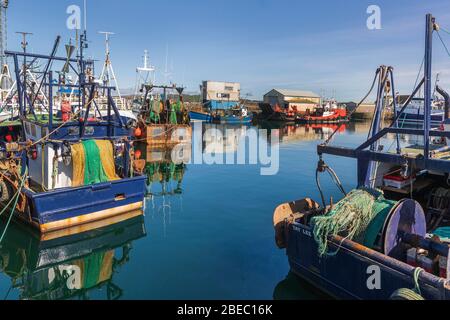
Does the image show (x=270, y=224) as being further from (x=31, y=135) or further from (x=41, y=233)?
(x=31, y=135)

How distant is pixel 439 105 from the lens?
44.0m

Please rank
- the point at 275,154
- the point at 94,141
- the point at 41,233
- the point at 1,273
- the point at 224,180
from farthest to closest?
the point at 275,154 < the point at 224,180 < the point at 94,141 < the point at 41,233 < the point at 1,273

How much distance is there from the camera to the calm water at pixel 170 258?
25.1 feet

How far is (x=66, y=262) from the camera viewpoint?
9.00 m

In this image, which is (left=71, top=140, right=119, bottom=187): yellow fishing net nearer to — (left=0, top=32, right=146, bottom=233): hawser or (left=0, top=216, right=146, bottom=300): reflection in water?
(left=0, top=32, right=146, bottom=233): hawser

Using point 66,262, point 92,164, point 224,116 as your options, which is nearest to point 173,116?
point 92,164

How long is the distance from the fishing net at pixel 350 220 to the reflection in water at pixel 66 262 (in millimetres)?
4227

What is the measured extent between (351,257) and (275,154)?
21036mm

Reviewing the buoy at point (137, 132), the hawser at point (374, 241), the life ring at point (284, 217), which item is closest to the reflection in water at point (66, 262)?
the life ring at point (284, 217)

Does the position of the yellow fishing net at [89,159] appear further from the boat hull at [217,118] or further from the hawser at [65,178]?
the boat hull at [217,118]

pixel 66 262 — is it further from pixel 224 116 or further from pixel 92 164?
pixel 224 116

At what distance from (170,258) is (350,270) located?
454 cm

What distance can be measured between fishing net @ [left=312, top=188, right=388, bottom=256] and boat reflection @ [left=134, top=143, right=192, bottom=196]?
933cm
